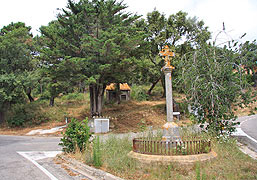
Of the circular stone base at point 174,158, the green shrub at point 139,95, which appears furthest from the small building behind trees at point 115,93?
the circular stone base at point 174,158

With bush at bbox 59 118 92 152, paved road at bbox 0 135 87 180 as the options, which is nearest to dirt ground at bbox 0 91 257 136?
bush at bbox 59 118 92 152

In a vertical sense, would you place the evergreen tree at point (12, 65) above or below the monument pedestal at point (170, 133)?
above

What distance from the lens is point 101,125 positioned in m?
18.6

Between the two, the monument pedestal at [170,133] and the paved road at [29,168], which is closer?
the paved road at [29,168]

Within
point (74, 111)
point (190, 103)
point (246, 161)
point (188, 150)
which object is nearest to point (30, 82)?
point (74, 111)

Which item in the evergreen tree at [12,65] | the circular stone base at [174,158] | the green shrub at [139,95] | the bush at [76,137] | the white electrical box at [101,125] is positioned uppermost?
the evergreen tree at [12,65]

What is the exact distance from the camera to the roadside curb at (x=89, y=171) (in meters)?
6.26

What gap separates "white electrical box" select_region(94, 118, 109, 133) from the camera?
18.5 meters

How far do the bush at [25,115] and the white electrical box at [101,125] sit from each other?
8339 millimetres

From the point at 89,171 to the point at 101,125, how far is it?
38.7 ft

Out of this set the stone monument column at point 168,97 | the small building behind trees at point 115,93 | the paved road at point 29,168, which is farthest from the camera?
the small building behind trees at point 115,93

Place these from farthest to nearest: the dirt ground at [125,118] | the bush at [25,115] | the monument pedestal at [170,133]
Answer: the bush at [25,115] → the dirt ground at [125,118] → the monument pedestal at [170,133]

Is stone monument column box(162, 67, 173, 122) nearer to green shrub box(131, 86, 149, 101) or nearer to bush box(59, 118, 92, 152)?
bush box(59, 118, 92, 152)

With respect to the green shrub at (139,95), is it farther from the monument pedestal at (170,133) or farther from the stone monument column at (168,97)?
the monument pedestal at (170,133)
